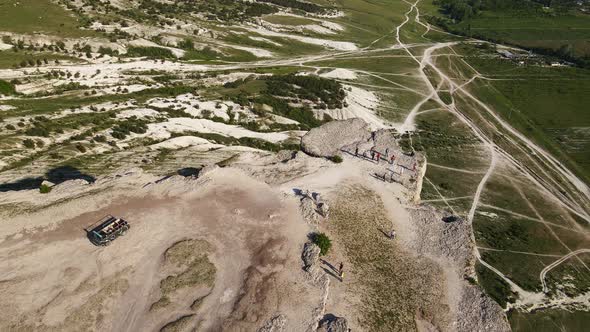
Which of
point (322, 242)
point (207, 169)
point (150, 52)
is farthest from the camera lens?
point (150, 52)

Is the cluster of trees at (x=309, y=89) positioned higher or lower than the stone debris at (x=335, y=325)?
higher

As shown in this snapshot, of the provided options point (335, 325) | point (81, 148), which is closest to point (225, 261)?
point (335, 325)

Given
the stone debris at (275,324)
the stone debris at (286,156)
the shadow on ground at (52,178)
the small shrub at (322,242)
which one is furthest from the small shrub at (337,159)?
the shadow on ground at (52,178)

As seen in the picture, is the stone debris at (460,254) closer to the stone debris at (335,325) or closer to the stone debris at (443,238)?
the stone debris at (443,238)

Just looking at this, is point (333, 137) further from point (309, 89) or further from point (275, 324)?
point (309, 89)

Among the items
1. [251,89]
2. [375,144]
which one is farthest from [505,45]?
[375,144]

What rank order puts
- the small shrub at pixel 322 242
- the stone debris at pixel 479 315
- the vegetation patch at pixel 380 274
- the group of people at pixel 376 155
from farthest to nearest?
the group of people at pixel 376 155 → the small shrub at pixel 322 242 → the stone debris at pixel 479 315 → the vegetation patch at pixel 380 274
